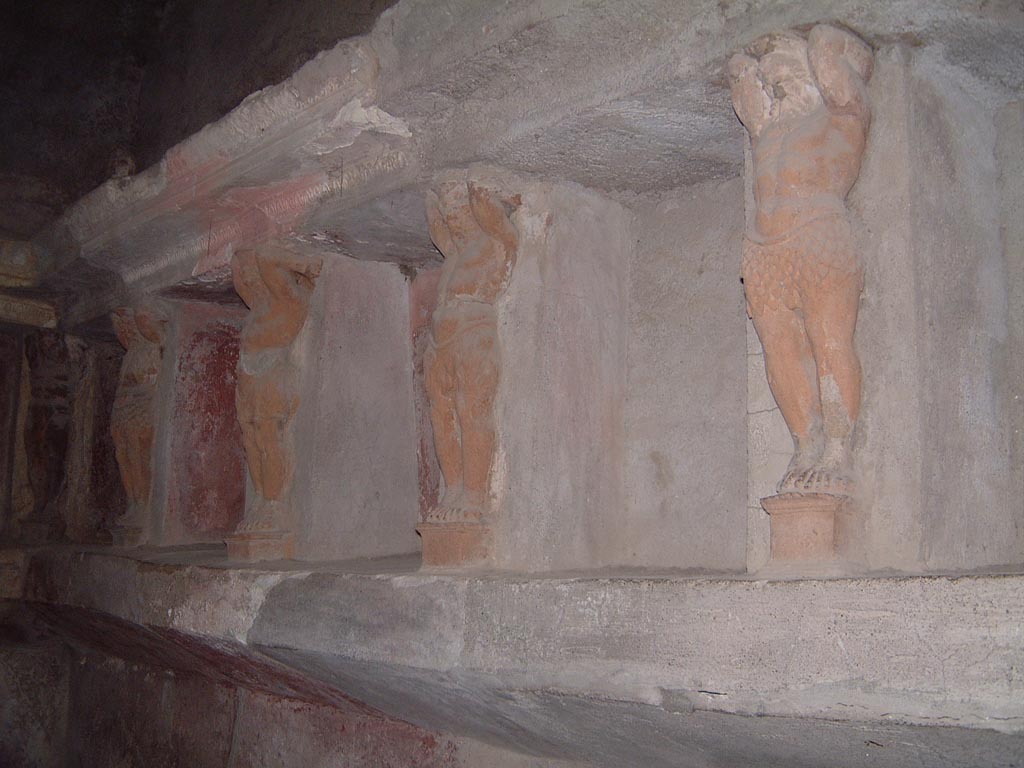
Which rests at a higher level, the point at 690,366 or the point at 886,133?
the point at 886,133

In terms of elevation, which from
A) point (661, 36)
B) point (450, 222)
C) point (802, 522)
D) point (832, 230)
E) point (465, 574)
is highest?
point (661, 36)

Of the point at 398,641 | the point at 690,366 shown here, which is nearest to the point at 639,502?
the point at 690,366

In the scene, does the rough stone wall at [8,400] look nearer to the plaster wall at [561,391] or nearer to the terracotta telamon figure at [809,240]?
the plaster wall at [561,391]

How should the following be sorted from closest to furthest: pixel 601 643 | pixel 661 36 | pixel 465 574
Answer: pixel 601 643 → pixel 661 36 → pixel 465 574

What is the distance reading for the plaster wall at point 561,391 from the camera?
361 cm

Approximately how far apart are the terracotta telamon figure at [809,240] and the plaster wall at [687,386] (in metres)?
0.93

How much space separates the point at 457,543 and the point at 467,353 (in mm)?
658

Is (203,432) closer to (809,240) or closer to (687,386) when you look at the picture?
(687,386)

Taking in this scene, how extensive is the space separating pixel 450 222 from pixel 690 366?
3.40ft

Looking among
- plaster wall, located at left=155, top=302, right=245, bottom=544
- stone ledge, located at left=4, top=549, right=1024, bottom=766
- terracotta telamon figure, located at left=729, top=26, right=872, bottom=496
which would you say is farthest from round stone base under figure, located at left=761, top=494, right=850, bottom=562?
plaster wall, located at left=155, top=302, right=245, bottom=544

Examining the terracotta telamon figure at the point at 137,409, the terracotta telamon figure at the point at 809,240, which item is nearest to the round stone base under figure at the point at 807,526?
the terracotta telamon figure at the point at 809,240

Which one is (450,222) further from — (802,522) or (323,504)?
(802,522)

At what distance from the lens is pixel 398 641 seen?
3.48 meters

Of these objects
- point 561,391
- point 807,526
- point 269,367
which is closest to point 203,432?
point 269,367
